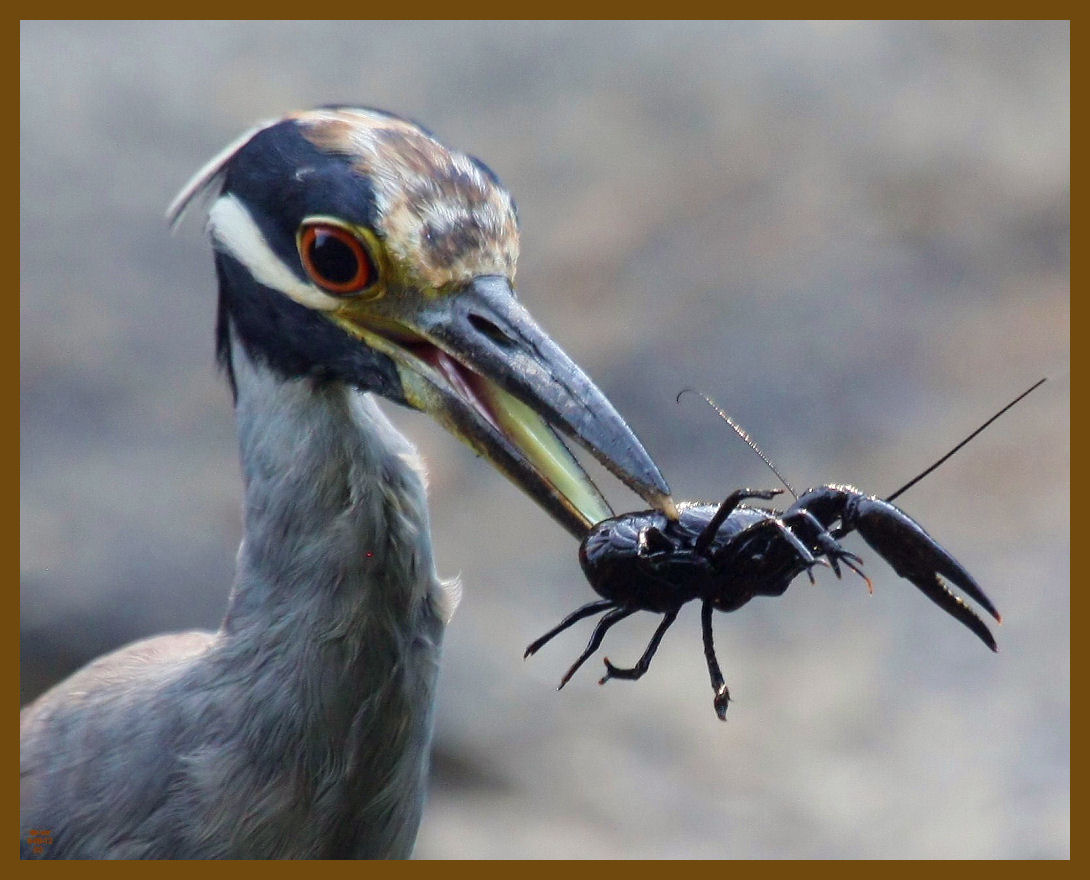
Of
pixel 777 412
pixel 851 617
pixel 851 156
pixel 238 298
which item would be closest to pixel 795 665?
pixel 851 617

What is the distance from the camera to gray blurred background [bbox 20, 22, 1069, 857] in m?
4.33

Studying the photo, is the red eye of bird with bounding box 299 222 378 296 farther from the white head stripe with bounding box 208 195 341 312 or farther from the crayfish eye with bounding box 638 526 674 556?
the crayfish eye with bounding box 638 526 674 556

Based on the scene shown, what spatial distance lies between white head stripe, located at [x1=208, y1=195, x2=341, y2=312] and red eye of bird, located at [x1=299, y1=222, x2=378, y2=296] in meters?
0.03

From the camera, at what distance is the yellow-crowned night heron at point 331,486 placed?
1.85 metres

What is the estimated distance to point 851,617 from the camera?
4707mm

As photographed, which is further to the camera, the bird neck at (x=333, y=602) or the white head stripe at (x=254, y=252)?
the bird neck at (x=333, y=602)

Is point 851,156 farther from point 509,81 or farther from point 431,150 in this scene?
point 431,150

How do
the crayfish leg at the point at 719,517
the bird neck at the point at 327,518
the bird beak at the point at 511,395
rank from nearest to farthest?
the bird beak at the point at 511,395
the crayfish leg at the point at 719,517
the bird neck at the point at 327,518

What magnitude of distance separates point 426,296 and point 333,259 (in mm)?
142

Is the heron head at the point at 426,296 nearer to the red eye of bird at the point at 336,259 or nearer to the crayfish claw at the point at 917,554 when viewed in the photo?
the red eye of bird at the point at 336,259

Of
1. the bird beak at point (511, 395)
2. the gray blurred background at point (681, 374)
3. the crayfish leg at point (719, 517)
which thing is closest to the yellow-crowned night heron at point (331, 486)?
the bird beak at point (511, 395)

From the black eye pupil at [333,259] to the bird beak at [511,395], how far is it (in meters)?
0.05

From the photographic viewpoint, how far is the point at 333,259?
189 cm

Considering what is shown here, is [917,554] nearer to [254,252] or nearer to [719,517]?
[719,517]
